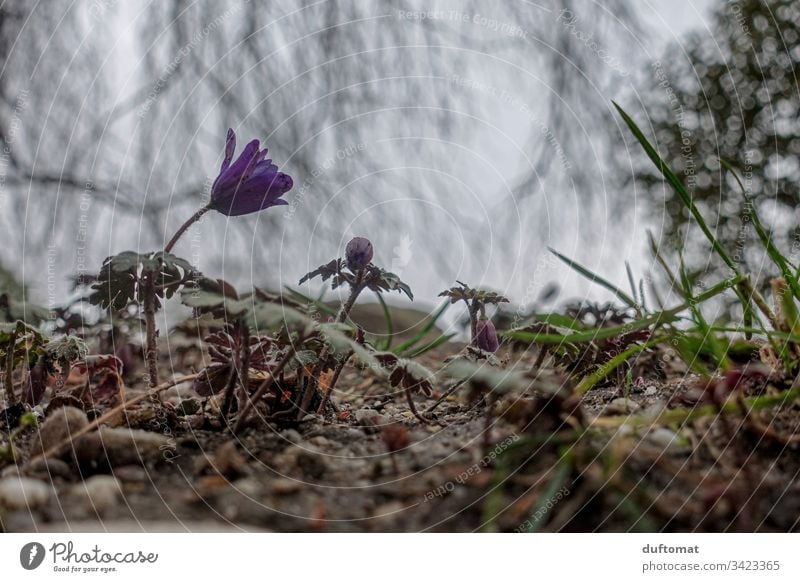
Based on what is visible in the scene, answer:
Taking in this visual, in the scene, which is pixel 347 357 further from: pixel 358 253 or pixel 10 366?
pixel 10 366

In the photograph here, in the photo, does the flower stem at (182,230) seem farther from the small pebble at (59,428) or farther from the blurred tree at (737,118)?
the blurred tree at (737,118)

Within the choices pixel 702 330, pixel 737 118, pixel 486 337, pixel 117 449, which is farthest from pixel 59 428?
pixel 737 118

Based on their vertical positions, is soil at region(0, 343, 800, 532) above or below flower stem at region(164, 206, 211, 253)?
below

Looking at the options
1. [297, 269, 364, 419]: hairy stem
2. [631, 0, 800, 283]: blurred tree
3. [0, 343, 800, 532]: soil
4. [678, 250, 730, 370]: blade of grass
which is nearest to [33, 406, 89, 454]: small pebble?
[0, 343, 800, 532]: soil

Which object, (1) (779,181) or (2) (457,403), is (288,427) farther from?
(1) (779,181)

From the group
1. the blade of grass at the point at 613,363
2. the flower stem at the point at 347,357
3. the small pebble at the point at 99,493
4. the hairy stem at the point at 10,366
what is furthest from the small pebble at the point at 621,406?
the hairy stem at the point at 10,366

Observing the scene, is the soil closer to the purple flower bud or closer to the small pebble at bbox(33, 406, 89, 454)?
the small pebble at bbox(33, 406, 89, 454)

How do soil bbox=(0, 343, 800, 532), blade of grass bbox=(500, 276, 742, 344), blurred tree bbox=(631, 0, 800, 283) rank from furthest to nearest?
blurred tree bbox=(631, 0, 800, 283), blade of grass bbox=(500, 276, 742, 344), soil bbox=(0, 343, 800, 532)
